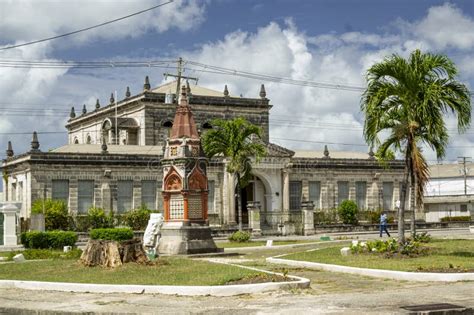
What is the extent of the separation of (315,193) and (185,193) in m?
29.4

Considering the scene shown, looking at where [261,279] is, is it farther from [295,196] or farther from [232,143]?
[295,196]

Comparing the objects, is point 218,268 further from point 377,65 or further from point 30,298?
point 377,65

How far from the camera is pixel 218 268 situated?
64.2 feet

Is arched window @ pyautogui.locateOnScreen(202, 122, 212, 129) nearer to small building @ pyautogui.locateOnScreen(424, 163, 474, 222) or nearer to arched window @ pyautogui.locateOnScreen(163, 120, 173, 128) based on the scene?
arched window @ pyautogui.locateOnScreen(163, 120, 173, 128)

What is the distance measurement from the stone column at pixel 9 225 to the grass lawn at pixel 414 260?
18.1m

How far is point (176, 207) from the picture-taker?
2752 centimetres

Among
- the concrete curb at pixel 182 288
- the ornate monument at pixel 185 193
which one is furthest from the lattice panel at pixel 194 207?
the concrete curb at pixel 182 288

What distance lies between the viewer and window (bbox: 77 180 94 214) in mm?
46719

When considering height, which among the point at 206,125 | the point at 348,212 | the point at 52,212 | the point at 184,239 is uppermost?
the point at 206,125

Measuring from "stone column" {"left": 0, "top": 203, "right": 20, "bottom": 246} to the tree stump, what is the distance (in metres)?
17.6

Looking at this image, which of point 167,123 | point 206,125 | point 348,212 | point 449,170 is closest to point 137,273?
point 348,212

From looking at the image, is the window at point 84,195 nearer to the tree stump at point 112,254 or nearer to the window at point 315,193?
the window at point 315,193

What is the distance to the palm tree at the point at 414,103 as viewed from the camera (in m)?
23.6

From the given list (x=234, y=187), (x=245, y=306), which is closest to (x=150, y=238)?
(x=245, y=306)
